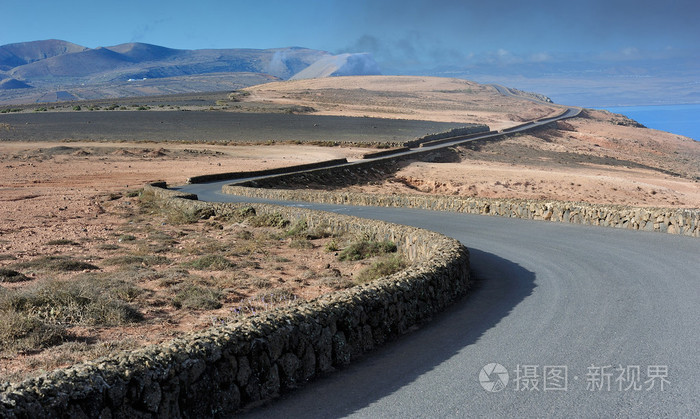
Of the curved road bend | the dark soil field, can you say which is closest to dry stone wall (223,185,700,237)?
the curved road bend

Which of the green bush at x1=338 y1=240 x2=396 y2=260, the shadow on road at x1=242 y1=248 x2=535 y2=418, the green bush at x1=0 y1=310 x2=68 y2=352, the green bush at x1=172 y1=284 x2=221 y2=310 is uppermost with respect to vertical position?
the shadow on road at x1=242 y1=248 x2=535 y2=418

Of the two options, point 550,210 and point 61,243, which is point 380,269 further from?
point 61,243

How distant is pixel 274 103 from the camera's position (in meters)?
134

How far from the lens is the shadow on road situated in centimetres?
665

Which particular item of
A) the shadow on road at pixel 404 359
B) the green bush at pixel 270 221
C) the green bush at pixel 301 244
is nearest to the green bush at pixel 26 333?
the shadow on road at pixel 404 359

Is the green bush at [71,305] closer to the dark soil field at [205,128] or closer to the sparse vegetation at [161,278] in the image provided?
the sparse vegetation at [161,278]

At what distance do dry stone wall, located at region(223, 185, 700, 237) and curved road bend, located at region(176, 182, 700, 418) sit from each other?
2694 millimetres

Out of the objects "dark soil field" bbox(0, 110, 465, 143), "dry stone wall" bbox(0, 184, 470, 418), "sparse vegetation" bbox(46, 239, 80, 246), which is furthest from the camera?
"dark soil field" bbox(0, 110, 465, 143)

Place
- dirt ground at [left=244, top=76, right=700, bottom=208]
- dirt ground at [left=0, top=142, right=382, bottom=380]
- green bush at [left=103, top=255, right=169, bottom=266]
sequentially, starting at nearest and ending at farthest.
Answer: dirt ground at [left=0, top=142, right=382, bottom=380]
green bush at [left=103, top=255, right=169, bottom=266]
dirt ground at [left=244, top=76, right=700, bottom=208]

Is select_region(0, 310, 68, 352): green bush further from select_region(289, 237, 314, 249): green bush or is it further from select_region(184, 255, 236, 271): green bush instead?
select_region(289, 237, 314, 249): green bush

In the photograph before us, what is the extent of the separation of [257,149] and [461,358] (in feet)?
174

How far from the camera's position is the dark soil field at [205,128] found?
70.5 m

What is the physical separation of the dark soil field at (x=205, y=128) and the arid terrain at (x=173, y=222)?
1.58m

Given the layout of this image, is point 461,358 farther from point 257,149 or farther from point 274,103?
point 274,103
